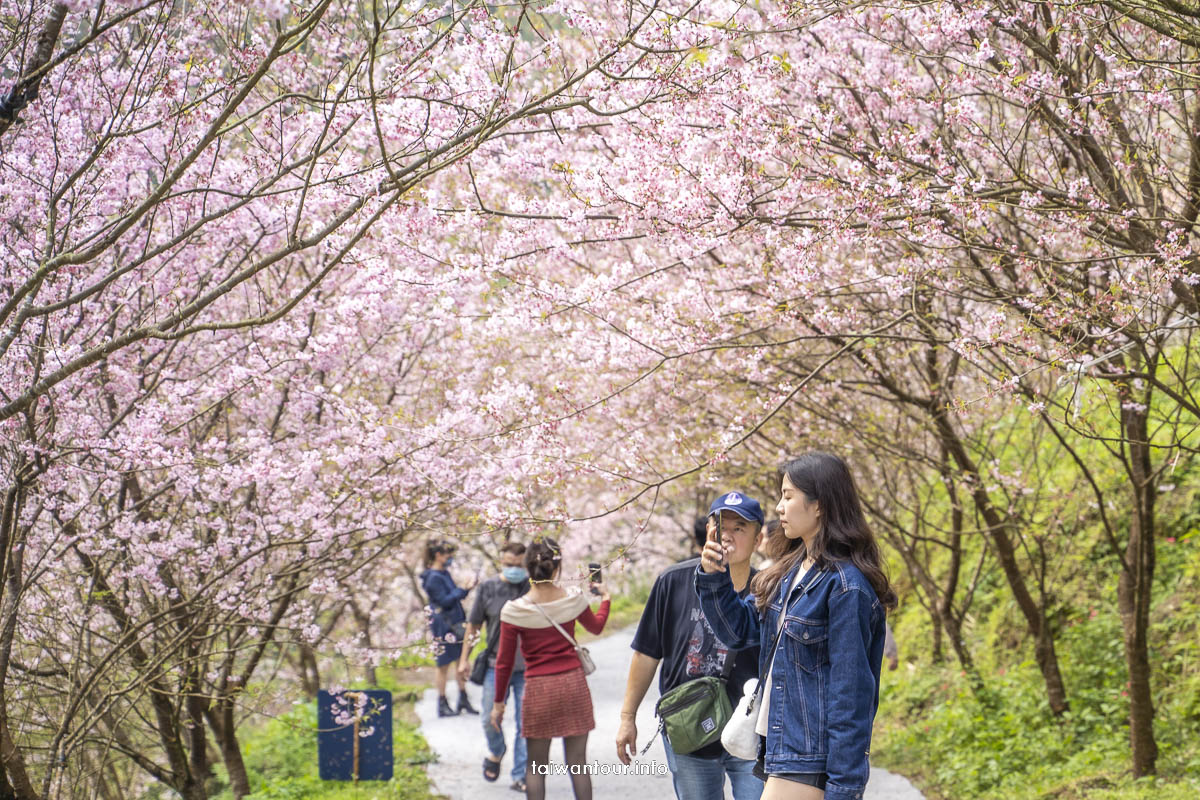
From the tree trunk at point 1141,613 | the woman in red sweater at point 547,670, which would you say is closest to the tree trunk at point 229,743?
the woman in red sweater at point 547,670

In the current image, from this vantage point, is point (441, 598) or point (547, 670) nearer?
point (547, 670)

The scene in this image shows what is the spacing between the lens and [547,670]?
6.11 metres

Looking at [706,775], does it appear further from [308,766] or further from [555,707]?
[308,766]

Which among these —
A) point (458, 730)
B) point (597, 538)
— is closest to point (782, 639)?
point (458, 730)

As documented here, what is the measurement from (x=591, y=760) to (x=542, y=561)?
3.15 metres

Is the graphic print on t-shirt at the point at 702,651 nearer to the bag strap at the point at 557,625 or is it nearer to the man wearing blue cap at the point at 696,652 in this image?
the man wearing blue cap at the point at 696,652

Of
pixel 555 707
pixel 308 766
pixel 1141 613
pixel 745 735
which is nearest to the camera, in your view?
pixel 745 735

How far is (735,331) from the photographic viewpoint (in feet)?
23.3

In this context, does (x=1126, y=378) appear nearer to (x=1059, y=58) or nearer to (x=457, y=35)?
(x=1059, y=58)

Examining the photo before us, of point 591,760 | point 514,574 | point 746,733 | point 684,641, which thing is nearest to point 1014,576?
point 591,760

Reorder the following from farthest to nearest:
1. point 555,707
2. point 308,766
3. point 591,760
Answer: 1. point 308,766
2. point 591,760
3. point 555,707

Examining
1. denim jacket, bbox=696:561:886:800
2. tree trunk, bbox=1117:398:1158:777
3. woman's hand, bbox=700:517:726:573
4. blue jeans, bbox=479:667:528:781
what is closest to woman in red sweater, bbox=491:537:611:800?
blue jeans, bbox=479:667:528:781

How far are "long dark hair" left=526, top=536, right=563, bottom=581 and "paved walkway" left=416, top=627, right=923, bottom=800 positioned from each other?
2.09 metres

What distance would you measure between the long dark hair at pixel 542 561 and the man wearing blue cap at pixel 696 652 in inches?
61.3
